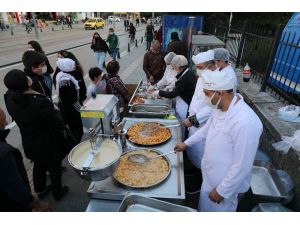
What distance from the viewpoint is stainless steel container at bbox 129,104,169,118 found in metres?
3.66

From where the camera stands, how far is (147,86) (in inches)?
203

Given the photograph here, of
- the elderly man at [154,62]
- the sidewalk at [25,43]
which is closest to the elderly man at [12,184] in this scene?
the elderly man at [154,62]

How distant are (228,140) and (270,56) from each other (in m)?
3.22

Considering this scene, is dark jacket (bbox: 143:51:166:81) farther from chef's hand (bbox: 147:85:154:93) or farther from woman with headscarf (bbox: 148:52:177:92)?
chef's hand (bbox: 147:85:154:93)

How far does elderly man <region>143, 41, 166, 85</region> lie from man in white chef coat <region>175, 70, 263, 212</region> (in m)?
4.10

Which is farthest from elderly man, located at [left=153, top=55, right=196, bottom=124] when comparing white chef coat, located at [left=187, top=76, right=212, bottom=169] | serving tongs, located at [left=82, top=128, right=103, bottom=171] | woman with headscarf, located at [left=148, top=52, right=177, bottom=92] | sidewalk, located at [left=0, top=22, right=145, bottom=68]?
sidewalk, located at [left=0, top=22, right=145, bottom=68]

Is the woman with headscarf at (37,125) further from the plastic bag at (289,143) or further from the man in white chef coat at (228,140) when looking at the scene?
the plastic bag at (289,143)

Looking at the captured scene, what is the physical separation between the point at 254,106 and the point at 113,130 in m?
2.79

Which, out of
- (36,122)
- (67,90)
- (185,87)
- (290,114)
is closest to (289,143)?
(290,114)

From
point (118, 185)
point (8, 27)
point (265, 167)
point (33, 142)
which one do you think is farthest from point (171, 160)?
point (8, 27)

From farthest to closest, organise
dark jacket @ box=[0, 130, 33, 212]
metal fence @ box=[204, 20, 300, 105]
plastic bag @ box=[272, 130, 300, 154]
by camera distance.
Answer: metal fence @ box=[204, 20, 300, 105] < plastic bag @ box=[272, 130, 300, 154] < dark jacket @ box=[0, 130, 33, 212]

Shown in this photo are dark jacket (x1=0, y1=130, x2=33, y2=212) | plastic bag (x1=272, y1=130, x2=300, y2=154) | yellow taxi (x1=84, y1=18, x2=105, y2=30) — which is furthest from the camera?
yellow taxi (x1=84, y1=18, x2=105, y2=30)

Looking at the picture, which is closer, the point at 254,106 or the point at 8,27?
the point at 254,106

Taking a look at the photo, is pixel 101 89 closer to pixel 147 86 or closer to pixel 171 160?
pixel 147 86
